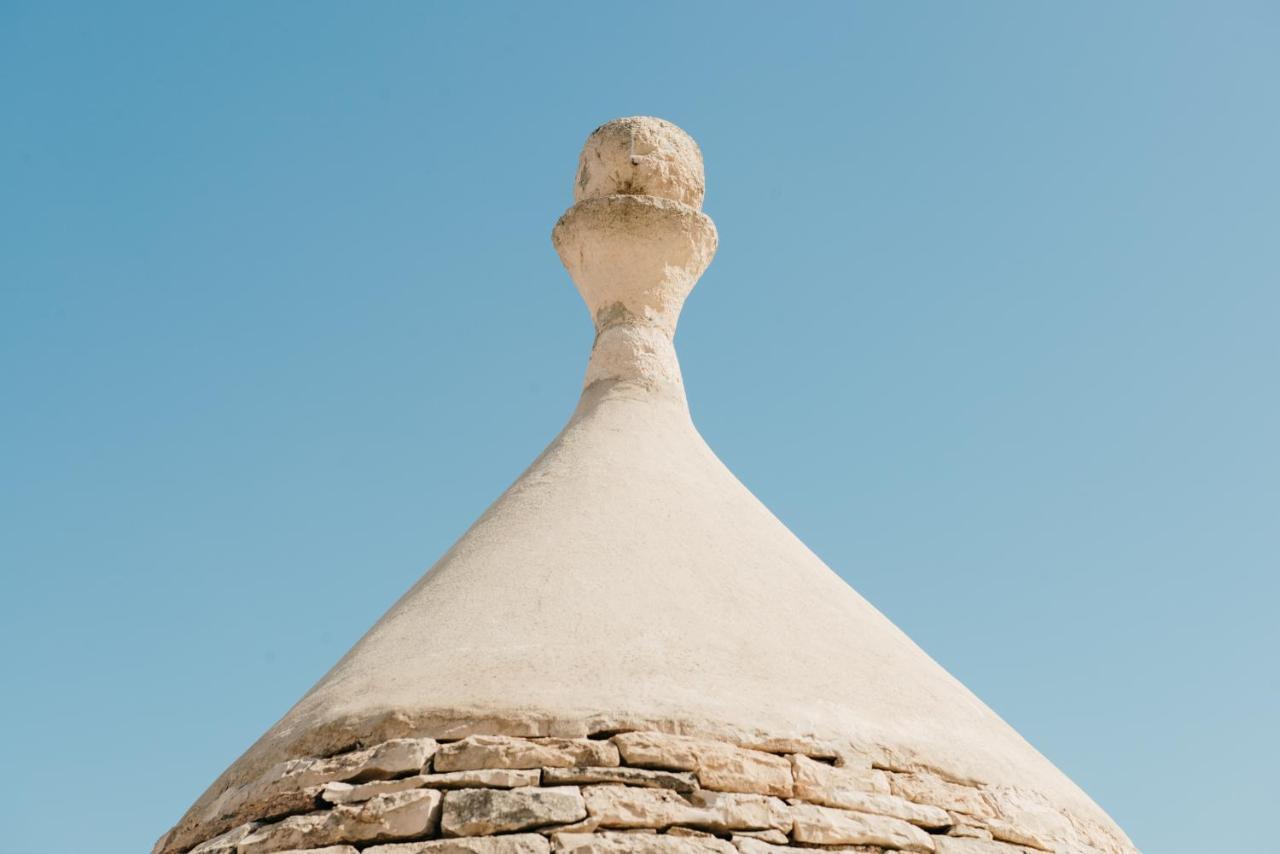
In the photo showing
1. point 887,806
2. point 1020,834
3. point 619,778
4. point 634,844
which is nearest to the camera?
point 634,844

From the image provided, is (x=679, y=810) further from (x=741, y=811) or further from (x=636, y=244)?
(x=636, y=244)

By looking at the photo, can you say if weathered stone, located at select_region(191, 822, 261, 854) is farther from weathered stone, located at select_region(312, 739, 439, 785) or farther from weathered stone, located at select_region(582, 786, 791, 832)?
weathered stone, located at select_region(582, 786, 791, 832)

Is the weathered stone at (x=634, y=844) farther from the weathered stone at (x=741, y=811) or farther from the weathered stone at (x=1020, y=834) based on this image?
the weathered stone at (x=1020, y=834)

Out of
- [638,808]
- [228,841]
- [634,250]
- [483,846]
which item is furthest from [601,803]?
[634,250]

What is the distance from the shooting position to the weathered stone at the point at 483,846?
4473 millimetres

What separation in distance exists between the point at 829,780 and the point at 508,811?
108cm

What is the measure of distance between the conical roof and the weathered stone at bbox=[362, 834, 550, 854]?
0.42 m

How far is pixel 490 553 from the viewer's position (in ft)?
20.1

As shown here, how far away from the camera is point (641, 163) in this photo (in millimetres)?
7547

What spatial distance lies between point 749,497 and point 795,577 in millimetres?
771

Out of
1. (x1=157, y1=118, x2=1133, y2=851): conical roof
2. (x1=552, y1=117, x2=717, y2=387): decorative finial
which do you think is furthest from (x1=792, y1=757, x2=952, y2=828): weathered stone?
(x1=552, y1=117, x2=717, y2=387): decorative finial

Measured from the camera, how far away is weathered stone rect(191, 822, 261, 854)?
4.98 m

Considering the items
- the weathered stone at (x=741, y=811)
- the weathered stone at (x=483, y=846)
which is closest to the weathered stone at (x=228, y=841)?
the weathered stone at (x=483, y=846)

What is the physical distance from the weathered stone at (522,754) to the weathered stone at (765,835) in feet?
1.52
